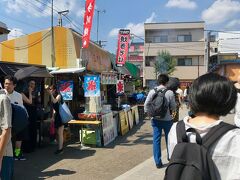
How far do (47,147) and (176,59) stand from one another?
40.8m

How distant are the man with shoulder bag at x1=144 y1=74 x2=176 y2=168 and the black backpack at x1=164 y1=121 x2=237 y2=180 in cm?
488

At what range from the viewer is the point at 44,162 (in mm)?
7770

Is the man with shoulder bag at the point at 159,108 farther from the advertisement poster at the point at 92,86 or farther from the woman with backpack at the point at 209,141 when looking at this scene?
the woman with backpack at the point at 209,141

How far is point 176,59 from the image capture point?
4866 centimetres

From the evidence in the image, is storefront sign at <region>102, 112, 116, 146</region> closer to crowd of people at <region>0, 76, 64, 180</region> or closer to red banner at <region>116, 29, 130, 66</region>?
crowd of people at <region>0, 76, 64, 180</region>

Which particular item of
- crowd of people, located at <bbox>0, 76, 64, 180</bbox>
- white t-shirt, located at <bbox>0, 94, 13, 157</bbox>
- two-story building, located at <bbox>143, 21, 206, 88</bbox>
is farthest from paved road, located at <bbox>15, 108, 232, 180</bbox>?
two-story building, located at <bbox>143, 21, 206, 88</bbox>

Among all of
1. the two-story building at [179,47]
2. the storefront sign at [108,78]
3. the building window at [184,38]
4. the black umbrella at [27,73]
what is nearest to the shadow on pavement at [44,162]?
the black umbrella at [27,73]

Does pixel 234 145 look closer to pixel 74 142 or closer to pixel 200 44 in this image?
pixel 74 142

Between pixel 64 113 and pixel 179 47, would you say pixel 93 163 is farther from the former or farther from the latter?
pixel 179 47

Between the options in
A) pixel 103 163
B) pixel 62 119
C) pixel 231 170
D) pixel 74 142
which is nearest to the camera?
pixel 231 170

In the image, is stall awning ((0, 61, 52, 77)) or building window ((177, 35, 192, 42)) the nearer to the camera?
stall awning ((0, 61, 52, 77))

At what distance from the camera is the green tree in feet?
146

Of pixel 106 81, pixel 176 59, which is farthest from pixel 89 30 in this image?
pixel 176 59

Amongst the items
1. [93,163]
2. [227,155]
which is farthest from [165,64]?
[227,155]
